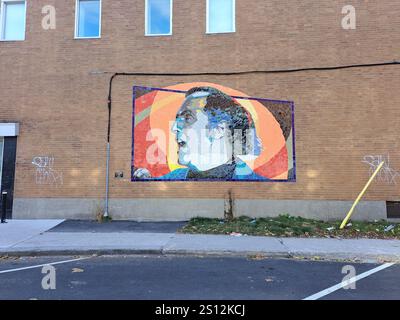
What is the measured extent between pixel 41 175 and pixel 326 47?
10.7 meters

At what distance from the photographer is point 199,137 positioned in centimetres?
1230

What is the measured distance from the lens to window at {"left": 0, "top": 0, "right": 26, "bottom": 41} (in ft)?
43.5

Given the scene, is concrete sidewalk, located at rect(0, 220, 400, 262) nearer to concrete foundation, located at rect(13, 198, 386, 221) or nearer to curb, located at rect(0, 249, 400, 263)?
curb, located at rect(0, 249, 400, 263)

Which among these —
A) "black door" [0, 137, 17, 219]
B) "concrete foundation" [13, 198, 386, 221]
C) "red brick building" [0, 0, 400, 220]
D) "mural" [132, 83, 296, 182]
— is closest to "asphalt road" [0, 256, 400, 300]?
"concrete foundation" [13, 198, 386, 221]

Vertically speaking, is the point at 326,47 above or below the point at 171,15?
below

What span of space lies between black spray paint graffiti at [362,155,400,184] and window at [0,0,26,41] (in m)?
13.0

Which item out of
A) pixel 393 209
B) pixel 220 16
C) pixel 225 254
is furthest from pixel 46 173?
pixel 393 209

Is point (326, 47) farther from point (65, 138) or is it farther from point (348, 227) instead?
point (65, 138)

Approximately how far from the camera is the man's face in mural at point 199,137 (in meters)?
12.2

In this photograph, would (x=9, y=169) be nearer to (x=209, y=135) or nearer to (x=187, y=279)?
(x=209, y=135)

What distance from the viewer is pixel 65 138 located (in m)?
12.6

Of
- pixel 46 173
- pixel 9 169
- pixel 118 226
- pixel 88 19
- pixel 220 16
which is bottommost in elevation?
pixel 118 226

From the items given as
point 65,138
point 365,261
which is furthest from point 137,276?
point 65,138

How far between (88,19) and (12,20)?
2888mm
